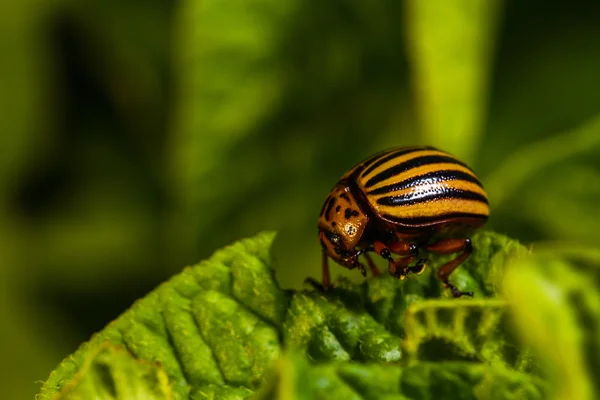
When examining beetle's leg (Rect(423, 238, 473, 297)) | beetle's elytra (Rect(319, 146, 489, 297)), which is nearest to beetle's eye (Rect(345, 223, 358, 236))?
beetle's elytra (Rect(319, 146, 489, 297))

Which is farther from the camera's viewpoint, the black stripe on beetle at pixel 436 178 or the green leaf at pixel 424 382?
the black stripe on beetle at pixel 436 178

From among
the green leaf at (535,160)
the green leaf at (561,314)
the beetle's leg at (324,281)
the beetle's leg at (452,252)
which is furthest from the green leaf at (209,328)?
the green leaf at (535,160)

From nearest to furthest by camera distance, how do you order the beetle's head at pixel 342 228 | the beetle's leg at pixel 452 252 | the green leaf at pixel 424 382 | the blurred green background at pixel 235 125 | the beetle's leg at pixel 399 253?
the green leaf at pixel 424 382, the beetle's leg at pixel 452 252, the beetle's leg at pixel 399 253, the beetle's head at pixel 342 228, the blurred green background at pixel 235 125

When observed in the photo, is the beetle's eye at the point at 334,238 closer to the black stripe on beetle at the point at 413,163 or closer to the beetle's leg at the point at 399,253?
the beetle's leg at the point at 399,253

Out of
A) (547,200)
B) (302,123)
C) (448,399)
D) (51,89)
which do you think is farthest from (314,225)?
(448,399)

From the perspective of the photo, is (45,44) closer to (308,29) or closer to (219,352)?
(308,29)

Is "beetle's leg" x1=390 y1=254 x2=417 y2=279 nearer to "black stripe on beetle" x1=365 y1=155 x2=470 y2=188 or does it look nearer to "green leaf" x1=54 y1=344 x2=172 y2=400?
"black stripe on beetle" x1=365 y1=155 x2=470 y2=188
